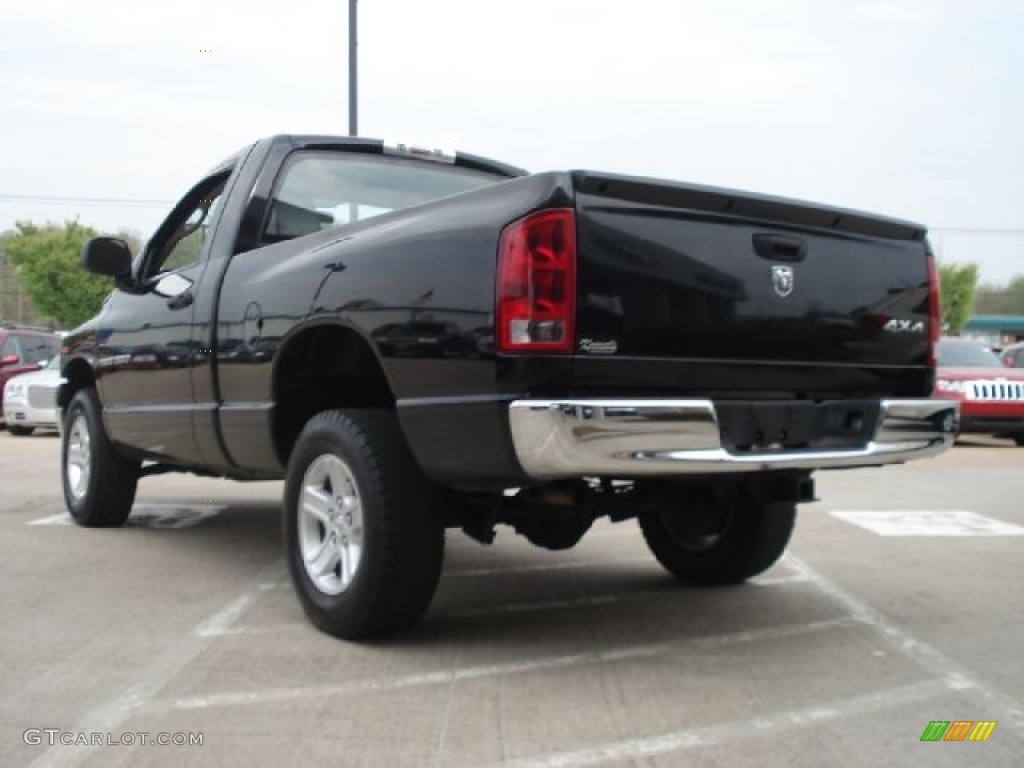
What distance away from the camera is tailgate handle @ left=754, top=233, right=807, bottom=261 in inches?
150

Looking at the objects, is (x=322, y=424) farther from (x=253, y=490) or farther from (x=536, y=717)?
(x=253, y=490)

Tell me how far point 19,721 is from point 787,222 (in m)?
3.02

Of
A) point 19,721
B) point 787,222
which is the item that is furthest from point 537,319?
point 19,721

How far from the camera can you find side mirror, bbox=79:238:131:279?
5891mm

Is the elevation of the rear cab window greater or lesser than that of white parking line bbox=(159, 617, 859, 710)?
greater

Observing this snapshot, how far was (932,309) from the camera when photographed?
4.39 metres

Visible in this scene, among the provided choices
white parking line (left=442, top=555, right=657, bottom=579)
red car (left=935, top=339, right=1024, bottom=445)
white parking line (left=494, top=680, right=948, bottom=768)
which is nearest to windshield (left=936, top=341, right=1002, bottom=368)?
red car (left=935, top=339, right=1024, bottom=445)

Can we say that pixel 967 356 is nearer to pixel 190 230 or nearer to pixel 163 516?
pixel 163 516

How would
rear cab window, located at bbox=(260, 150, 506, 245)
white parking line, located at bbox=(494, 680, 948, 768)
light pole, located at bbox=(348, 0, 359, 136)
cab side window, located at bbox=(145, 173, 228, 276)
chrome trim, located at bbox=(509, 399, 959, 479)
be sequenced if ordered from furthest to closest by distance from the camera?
light pole, located at bbox=(348, 0, 359, 136), cab side window, located at bbox=(145, 173, 228, 276), rear cab window, located at bbox=(260, 150, 506, 245), chrome trim, located at bbox=(509, 399, 959, 479), white parking line, located at bbox=(494, 680, 948, 768)

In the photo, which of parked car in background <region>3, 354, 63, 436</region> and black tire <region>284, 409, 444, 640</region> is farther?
parked car in background <region>3, 354, 63, 436</region>

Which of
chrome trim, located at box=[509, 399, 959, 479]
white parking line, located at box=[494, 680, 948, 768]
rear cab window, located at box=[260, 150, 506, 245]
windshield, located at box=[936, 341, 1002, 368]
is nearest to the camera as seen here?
white parking line, located at box=[494, 680, 948, 768]

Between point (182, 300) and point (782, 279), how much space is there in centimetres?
292

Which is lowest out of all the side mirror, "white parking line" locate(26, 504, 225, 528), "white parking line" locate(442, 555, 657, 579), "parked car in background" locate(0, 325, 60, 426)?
"white parking line" locate(26, 504, 225, 528)

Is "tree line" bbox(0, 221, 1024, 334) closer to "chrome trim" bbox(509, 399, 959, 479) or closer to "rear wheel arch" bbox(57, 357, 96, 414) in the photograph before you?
"rear wheel arch" bbox(57, 357, 96, 414)
